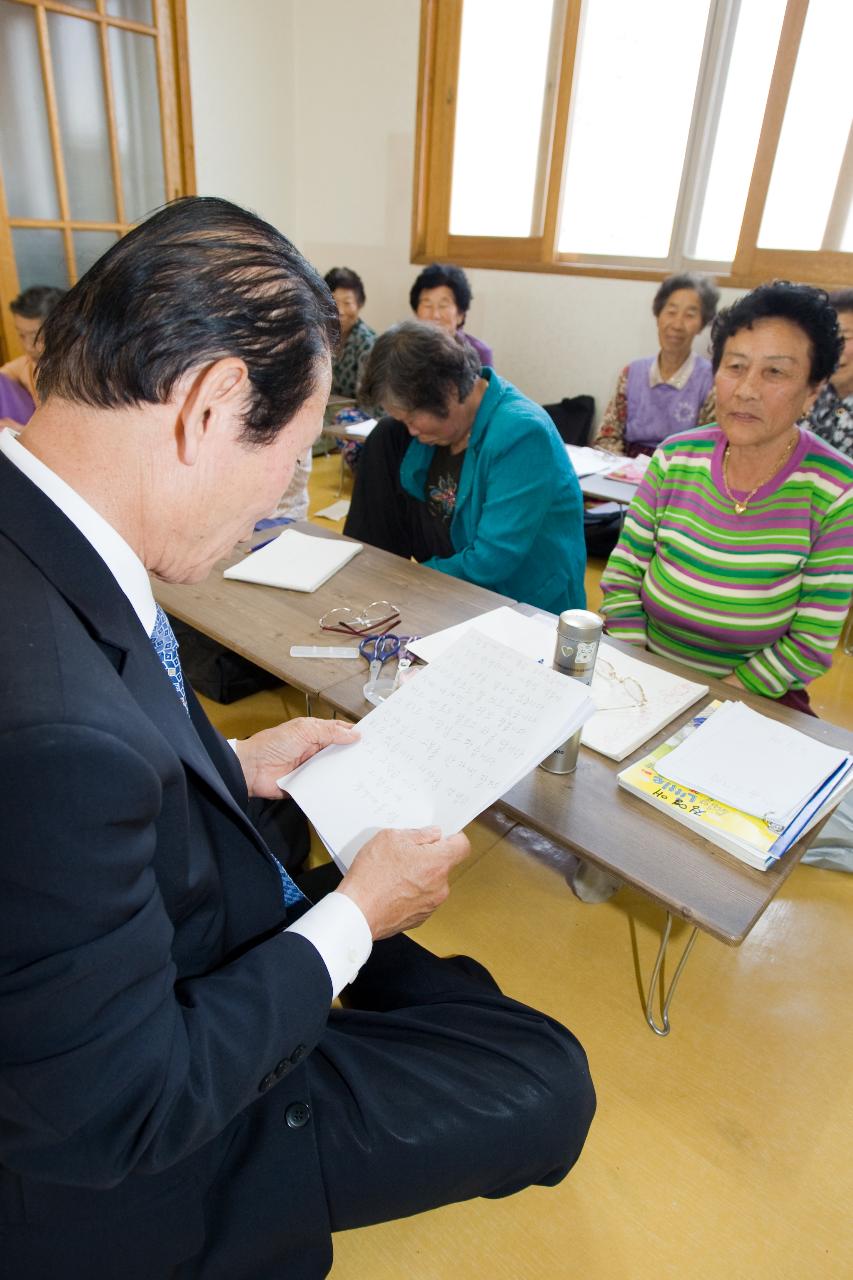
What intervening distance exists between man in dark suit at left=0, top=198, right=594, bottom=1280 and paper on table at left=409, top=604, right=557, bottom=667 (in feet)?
1.63

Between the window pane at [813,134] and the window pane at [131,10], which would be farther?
the window pane at [131,10]

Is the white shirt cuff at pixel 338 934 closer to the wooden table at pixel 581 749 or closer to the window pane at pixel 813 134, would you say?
the wooden table at pixel 581 749

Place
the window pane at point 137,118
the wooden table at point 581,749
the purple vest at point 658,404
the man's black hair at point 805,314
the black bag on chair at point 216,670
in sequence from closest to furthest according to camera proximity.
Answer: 1. the wooden table at point 581,749
2. the man's black hair at point 805,314
3. the black bag on chair at point 216,670
4. the purple vest at point 658,404
5. the window pane at point 137,118

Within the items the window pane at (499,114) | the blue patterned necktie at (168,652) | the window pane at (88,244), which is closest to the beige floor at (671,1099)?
A: the blue patterned necktie at (168,652)

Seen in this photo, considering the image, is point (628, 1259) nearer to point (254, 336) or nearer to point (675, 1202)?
point (675, 1202)

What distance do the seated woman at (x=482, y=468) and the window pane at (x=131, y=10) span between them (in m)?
3.84

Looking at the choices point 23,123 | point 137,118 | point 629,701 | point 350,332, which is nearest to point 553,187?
point 350,332

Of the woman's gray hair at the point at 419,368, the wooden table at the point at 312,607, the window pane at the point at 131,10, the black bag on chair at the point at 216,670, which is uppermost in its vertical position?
the window pane at the point at 131,10

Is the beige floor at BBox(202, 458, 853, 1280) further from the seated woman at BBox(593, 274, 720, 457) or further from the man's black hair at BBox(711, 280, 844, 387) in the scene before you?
the seated woman at BBox(593, 274, 720, 457)

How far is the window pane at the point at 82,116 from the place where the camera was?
3.96 m

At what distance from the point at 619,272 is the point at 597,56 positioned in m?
1.11

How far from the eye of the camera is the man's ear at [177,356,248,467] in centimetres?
62

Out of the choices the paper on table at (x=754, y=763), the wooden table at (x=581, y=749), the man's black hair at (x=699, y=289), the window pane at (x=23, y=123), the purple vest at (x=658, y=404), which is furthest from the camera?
the window pane at (x=23, y=123)

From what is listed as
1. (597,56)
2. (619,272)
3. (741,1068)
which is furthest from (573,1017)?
(597,56)
